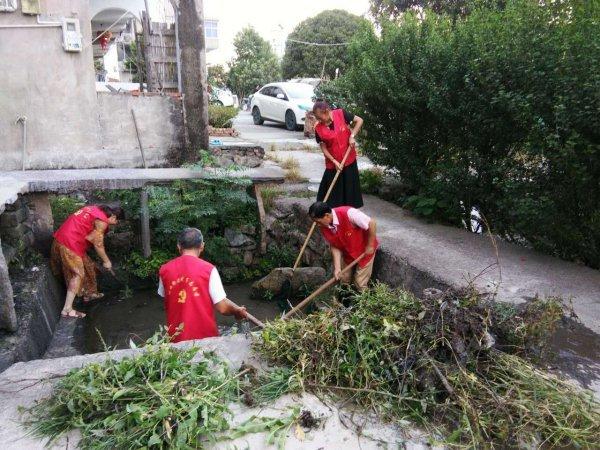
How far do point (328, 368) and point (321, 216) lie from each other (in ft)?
6.98

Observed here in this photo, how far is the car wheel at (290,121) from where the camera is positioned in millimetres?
15836

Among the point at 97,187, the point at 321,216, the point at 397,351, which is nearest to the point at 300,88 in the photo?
the point at 97,187

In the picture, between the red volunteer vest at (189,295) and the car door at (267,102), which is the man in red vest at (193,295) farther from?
the car door at (267,102)

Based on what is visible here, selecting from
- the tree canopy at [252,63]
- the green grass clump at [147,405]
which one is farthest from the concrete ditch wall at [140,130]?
the tree canopy at [252,63]

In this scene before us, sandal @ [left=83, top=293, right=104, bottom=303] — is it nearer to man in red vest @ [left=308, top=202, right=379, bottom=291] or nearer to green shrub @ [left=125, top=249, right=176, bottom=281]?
green shrub @ [left=125, top=249, right=176, bottom=281]

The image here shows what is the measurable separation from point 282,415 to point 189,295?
137 centimetres

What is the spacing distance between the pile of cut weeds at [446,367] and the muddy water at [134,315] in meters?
3.08

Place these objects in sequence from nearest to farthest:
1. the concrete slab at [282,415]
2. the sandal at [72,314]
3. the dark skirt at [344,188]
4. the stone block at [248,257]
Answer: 1. the concrete slab at [282,415]
2. the sandal at [72,314]
3. the dark skirt at [344,188]
4. the stone block at [248,257]

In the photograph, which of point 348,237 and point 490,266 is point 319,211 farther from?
point 490,266

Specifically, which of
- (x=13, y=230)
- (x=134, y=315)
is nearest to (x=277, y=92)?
(x=134, y=315)

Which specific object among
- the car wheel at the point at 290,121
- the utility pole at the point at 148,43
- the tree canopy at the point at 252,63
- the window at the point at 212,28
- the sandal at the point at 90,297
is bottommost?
the sandal at the point at 90,297

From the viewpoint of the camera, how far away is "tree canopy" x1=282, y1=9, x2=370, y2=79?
2880 cm

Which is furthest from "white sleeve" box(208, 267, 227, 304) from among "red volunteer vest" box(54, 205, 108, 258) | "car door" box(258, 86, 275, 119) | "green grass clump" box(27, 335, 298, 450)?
"car door" box(258, 86, 275, 119)

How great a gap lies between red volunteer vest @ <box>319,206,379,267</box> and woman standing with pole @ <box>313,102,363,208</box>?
118cm
